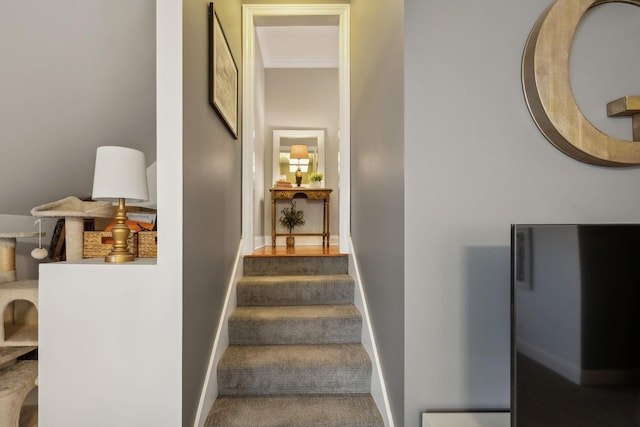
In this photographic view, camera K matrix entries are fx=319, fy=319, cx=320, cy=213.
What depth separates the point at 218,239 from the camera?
185 cm

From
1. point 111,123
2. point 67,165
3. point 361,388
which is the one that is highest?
point 111,123

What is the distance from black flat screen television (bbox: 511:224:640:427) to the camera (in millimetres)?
815

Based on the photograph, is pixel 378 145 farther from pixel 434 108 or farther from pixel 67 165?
pixel 67 165

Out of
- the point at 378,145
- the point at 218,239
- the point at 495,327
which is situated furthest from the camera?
the point at 218,239

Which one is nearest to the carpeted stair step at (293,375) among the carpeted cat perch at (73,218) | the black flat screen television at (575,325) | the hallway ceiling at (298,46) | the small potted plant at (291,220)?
the carpeted cat perch at (73,218)

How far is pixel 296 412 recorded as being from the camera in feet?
5.08

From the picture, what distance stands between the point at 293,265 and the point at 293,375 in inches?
38.0

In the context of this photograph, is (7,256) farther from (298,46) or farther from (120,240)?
(298,46)

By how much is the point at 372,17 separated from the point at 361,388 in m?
2.04

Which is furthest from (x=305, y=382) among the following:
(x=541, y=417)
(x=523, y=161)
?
(x=523, y=161)

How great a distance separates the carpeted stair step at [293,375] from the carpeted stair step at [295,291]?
1.72 ft

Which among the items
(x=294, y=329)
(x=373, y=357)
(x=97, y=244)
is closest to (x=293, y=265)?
(x=294, y=329)

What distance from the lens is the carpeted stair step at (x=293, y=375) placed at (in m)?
1.71

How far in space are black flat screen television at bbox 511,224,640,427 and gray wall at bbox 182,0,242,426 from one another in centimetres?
113
